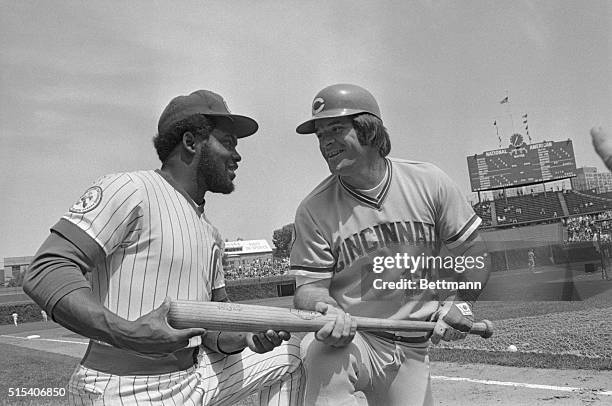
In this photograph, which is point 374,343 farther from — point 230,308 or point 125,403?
point 125,403

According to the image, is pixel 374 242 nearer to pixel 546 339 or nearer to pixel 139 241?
pixel 139 241

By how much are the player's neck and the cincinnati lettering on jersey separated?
188mm

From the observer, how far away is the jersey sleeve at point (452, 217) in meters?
2.56

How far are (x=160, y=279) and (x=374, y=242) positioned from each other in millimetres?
854

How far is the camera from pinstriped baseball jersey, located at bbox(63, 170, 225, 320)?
6.66 ft

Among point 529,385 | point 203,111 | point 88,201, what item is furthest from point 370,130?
point 529,385

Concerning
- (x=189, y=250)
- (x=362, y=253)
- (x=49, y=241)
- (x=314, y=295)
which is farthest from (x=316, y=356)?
(x=49, y=241)

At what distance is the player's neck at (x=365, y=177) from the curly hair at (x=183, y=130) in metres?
0.60

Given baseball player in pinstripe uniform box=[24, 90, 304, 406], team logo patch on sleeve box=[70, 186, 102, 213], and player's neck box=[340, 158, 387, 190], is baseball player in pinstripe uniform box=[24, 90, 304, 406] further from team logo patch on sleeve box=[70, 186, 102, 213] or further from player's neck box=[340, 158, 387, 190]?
player's neck box=[340, 158, 387, 190]

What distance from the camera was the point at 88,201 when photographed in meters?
2.03

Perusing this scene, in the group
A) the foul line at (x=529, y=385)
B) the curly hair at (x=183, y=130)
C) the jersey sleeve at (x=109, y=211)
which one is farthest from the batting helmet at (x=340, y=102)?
the foul line at (x=529, y=385)

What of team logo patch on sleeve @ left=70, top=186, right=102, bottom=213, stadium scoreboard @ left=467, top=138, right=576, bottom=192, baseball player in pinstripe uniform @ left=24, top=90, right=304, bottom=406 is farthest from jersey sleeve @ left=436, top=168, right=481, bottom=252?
stadium scoreboard @ left=467, top=138, right=576, bottom=192

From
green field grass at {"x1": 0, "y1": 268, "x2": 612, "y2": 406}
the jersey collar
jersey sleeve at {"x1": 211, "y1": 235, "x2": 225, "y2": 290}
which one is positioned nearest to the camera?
the jersey collar

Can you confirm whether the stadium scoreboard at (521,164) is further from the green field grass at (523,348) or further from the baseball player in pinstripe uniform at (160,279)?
the baseball player in pinstripe uniform at (160,279)
